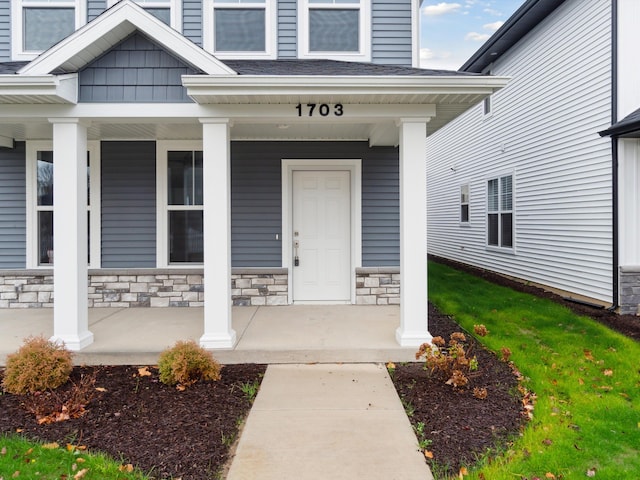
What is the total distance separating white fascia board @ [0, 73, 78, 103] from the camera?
396 centimetres

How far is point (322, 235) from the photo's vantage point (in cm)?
651

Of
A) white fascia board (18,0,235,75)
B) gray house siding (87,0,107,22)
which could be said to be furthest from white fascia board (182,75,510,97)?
gray house siding (87,0,107,22)

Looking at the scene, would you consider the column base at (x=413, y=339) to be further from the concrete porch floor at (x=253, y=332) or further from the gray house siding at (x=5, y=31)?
the gray house siding at (x=5, y=31)

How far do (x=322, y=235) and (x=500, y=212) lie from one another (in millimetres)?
5393

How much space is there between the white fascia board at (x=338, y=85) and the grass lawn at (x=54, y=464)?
319 centimetres

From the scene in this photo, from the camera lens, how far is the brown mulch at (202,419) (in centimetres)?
262

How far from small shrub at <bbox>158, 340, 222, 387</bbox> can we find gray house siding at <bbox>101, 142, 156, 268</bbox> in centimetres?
305

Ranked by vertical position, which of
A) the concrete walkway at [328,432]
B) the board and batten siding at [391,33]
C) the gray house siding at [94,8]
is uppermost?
the gray house siding at [94,8]

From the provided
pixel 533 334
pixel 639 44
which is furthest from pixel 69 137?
pixel 639 44

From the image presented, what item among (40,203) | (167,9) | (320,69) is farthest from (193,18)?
(40,203)

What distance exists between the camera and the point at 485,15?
22.9m

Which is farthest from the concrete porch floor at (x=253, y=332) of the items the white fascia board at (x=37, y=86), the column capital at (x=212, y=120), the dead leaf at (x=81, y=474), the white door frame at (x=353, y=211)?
the white fascia board at (x=37, y=86)

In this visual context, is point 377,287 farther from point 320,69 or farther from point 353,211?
point 320,69

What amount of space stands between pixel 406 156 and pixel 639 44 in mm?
4433
